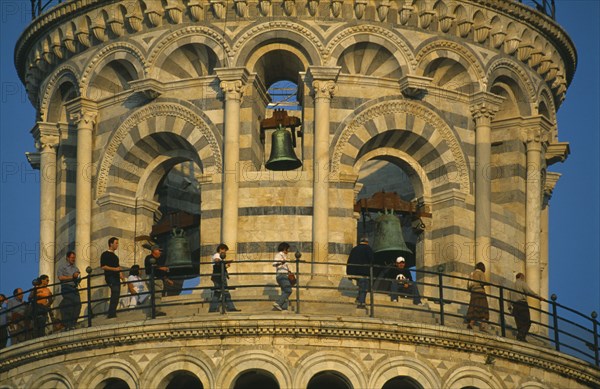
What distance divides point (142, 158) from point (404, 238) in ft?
24.8

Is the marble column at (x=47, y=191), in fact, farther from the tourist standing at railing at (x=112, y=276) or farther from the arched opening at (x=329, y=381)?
the arched opening at (x=329, y=381)

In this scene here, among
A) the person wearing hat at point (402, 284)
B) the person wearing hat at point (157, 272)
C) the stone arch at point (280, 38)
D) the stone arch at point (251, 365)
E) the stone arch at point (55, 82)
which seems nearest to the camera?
the stone arch at point (251, 365)

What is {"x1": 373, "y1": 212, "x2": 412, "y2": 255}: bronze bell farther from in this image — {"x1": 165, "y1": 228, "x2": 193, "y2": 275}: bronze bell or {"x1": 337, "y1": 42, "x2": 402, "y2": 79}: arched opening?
{"x1": 165, "y1": 228, "x2": 193, "y2": 275}: bronze bell

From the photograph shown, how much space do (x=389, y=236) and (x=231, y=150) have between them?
14.8 feet

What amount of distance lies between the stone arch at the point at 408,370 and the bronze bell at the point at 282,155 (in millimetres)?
6819

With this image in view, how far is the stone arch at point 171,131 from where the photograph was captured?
70875 millimetres

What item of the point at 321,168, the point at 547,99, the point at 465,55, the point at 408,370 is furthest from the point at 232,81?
the point at 408,370

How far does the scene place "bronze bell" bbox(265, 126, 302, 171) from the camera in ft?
231

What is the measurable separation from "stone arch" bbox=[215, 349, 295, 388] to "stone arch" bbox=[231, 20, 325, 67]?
29.5ft

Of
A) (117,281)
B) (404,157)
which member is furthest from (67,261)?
(404,157)

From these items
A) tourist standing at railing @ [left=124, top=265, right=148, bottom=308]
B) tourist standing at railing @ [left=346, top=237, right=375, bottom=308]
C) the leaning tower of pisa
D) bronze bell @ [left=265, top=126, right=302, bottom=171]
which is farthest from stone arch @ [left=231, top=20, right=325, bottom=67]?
tourist standing at railing @ [left=124, top=265, right=148, bottom=308]

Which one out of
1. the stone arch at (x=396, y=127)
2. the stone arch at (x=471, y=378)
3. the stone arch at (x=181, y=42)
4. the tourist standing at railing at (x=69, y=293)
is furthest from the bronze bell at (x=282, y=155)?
the stone arch at (x=471, y=378)

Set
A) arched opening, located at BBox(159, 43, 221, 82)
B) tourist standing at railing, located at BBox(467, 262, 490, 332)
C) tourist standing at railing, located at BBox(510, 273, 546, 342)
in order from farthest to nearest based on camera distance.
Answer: arched opening, located at BBox(159, 43, 221, 82) → tourist standing at railing, located at BBox(510, 273, 546, 342) → tourist standing at railing, located at BBox(467, 262, 490, 332)

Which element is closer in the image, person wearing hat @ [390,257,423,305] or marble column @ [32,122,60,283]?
person wearing hat @ [390,257,423,305]
